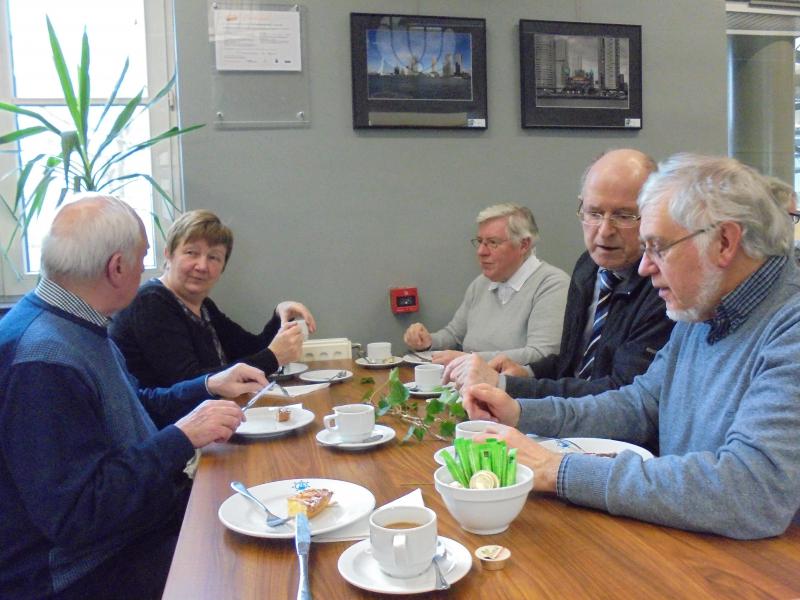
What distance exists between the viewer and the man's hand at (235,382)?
194cm

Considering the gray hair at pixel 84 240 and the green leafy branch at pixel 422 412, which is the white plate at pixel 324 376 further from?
the gray hair at pixel 84 240

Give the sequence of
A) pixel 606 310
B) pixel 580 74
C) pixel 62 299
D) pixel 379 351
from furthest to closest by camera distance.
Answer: pixel 580 74 → pixel 379 351 → pixel 606 310 → pixel 62 299

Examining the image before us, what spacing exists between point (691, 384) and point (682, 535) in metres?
0.39

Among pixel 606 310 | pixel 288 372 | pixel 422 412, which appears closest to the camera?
pixel 422 412

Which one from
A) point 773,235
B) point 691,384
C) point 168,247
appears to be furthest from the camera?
point 168,247

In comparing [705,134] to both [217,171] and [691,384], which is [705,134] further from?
[691,384]

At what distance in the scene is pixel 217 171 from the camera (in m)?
2.96

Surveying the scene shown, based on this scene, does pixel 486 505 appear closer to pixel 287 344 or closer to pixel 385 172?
pixel 287 344

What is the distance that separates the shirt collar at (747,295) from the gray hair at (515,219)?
1694 millimetres

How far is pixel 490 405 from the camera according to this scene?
1.46m

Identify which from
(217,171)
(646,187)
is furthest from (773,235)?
(217,171)

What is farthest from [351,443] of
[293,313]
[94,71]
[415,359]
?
[94,71]

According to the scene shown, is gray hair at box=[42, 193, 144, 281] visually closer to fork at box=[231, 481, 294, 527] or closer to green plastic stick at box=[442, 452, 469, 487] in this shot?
fork at box=[231, 481, 294, 527]

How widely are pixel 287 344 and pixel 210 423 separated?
835 mm
